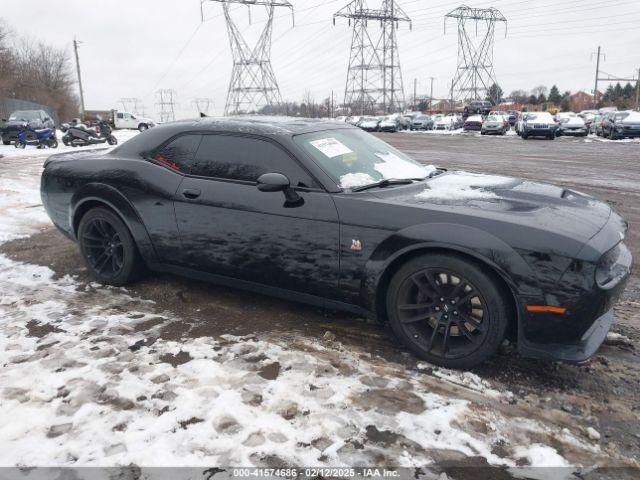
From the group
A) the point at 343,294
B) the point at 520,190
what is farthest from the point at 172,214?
the point at 520,190

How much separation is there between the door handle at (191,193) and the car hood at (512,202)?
1378 millimetres

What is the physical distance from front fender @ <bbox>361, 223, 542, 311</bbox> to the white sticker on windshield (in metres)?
0.89

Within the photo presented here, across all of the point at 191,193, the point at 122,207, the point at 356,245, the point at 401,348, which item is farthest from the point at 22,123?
the point at 401,348

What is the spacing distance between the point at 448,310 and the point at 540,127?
26.7m

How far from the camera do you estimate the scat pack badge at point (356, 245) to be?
3.11 m

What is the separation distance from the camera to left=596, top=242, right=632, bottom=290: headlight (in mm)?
2611

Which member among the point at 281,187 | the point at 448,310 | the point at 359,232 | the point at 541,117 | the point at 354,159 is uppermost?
the point at 541,117

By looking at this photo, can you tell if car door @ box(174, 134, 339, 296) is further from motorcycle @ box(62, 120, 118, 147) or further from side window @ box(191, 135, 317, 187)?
motorcycle @ box(62, 120, 118, 147)

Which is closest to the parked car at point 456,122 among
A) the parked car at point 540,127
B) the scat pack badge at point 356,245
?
the parked car at point 540,127

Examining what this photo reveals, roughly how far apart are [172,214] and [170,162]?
17.4 inches

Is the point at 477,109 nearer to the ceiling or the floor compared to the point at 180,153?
nearer to the ceiling

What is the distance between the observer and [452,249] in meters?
2.84

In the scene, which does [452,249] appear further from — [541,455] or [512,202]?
[541,455]

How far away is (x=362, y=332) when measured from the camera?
348cm
